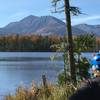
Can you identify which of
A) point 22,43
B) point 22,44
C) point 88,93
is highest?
point 22,43

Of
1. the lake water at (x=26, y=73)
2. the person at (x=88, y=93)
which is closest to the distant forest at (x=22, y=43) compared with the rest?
the lake water at (x=26, y=73)

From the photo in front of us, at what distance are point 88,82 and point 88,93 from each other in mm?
165

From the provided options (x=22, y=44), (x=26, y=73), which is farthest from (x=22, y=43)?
(x=26, y=73)

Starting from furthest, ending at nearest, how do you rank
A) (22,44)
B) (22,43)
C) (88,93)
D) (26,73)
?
1. (22,44)
2. (22,43)
3. (26,73)
4. (88,93)

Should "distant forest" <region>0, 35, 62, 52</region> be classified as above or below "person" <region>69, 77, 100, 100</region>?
above

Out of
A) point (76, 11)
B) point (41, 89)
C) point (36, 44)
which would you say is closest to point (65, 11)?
point (76, 11)

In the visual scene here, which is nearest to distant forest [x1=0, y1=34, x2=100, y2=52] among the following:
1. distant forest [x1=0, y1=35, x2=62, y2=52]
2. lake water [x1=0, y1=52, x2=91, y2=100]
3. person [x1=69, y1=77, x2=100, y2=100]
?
distant forest [x1=0, y1=35, x2=62, y2=52]

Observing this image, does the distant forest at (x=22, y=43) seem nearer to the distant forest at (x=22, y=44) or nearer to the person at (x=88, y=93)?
the distant forest at (x=22, y=44)

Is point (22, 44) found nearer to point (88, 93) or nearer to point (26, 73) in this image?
point (26, 73)

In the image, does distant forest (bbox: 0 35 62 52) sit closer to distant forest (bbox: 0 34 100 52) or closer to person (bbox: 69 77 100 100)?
distant forest (bbox: 0 34 100 52)

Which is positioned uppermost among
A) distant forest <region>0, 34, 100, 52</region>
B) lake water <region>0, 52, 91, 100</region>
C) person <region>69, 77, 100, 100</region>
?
distant forest <region>0, 34, 100, 52</region>

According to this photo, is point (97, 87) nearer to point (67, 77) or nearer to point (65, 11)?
point (65, 11)

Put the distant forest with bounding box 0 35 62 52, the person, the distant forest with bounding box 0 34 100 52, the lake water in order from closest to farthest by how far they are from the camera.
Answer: the person
the lake water
the distant forest with bounding box 0 35 62 52
the distant forest with bounding box 0 34 100 52

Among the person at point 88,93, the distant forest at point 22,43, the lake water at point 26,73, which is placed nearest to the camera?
the person at point 88,93
